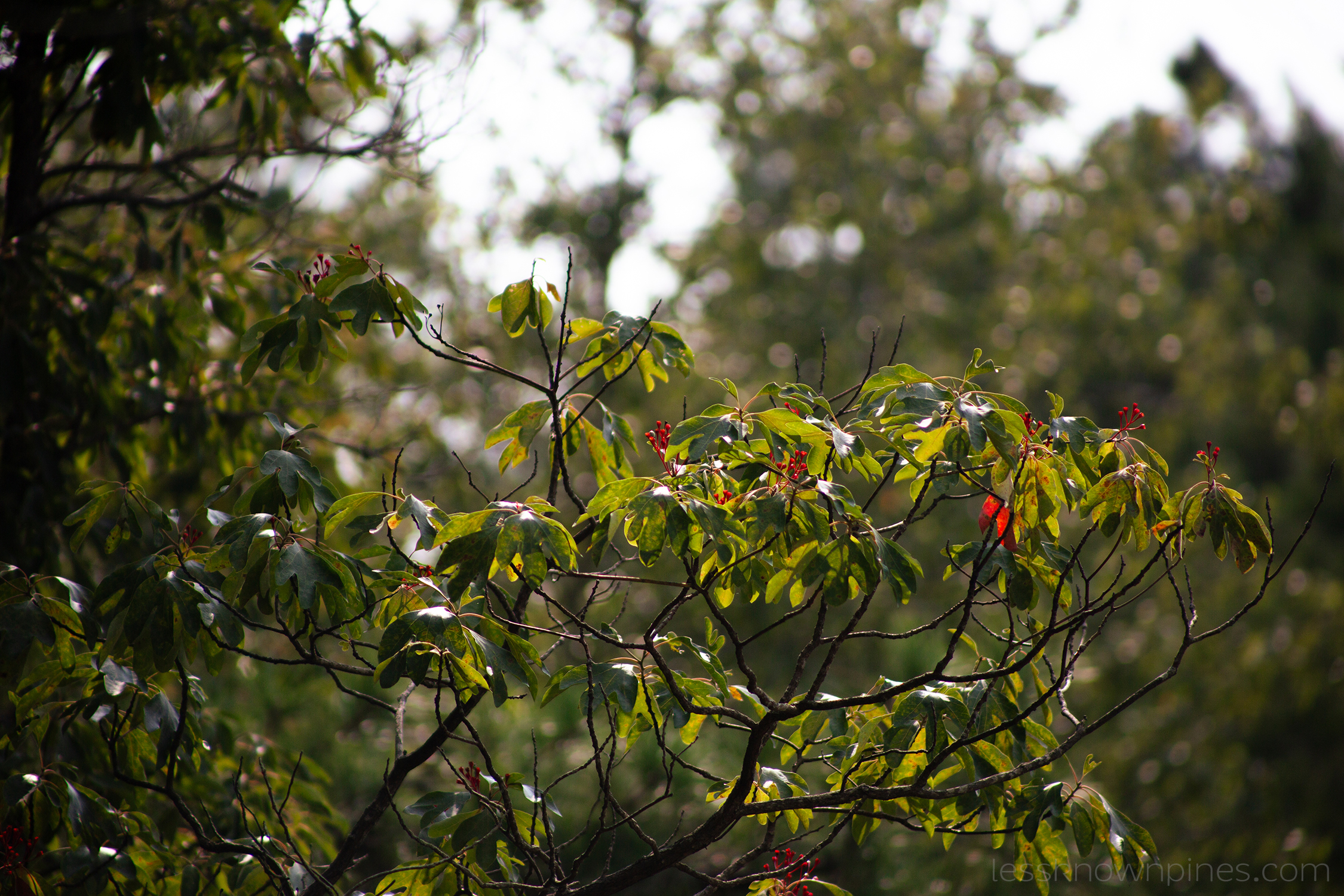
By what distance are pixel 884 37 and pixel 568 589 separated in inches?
241

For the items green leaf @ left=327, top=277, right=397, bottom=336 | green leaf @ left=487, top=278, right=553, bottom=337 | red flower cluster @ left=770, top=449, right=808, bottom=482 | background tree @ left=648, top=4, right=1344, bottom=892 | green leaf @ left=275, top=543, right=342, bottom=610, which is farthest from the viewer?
background tree @ left=648, top=4, right=1344, bottom=892

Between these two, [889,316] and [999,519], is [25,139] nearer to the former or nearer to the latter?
[999,519]

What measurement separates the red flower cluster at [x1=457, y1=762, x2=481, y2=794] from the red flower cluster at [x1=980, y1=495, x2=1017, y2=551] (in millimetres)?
944

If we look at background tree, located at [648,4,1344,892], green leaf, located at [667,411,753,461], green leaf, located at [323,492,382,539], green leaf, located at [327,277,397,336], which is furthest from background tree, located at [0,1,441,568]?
background tree, located at [648,4,1344,892]

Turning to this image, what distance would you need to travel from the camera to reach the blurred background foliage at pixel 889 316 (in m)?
2.67

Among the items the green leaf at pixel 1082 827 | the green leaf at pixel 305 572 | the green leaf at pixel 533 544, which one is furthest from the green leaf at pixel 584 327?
the green leaf at pixel 1082 827

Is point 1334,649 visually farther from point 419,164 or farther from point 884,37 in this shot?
point 884,37

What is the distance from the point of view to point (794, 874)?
1.73 meters

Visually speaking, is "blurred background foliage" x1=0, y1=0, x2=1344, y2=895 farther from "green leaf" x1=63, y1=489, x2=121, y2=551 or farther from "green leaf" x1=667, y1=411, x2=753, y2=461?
"green leaf" x1=63, y1=489, x2=121, y2=551

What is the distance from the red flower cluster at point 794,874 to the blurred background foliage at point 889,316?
2.75ft

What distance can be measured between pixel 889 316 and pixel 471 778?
7474mm

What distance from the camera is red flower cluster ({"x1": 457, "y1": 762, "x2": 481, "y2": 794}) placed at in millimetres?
1560

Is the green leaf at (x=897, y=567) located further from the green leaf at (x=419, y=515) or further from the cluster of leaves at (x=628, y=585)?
the green leaf at (x=419, y=515)

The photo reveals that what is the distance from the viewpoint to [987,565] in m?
1.57
